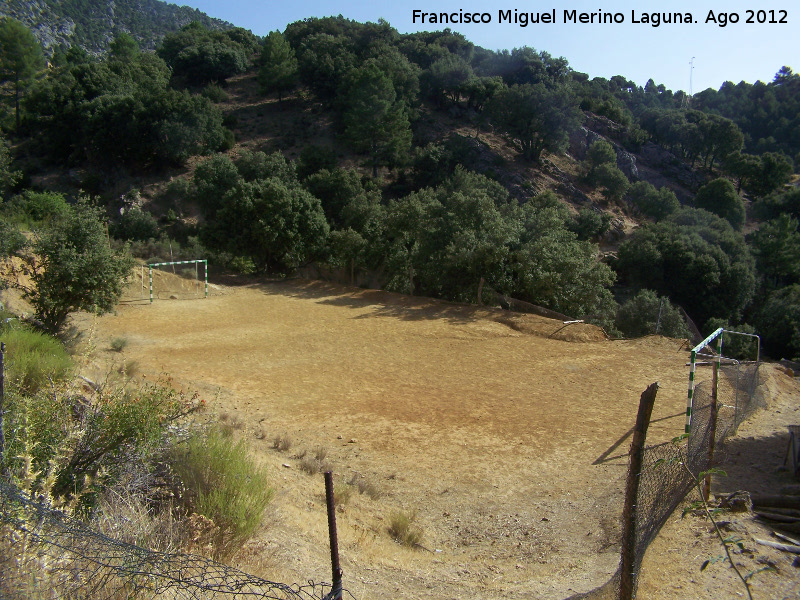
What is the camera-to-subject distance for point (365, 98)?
4391 centimetres

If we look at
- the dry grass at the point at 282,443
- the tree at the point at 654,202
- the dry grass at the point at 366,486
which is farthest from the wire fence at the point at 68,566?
the tree at the point at 654,202

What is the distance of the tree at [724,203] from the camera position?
4794 centimetres

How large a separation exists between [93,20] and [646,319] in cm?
10175

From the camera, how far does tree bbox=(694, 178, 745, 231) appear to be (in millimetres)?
47938

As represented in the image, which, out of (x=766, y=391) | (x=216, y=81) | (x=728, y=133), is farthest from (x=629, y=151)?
(x=766, y=391)

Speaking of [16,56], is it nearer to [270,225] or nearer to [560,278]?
[270,225]

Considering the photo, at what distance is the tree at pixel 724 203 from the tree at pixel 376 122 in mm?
26816

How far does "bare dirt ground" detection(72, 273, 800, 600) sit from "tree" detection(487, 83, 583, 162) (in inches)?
1426

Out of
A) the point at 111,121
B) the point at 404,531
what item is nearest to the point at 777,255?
the point at 404,531

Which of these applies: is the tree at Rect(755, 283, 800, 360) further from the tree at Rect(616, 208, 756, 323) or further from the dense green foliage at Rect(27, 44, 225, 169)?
the dense green foliage at Rect(27, 44, 225, 169)

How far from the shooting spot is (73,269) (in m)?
11.8

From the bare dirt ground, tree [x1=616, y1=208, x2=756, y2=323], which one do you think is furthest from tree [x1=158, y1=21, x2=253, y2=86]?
the bare dirt ground

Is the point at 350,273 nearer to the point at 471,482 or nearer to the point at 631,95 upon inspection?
the point at 471,482

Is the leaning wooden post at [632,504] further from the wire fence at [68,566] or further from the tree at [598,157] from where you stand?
the tree at [598,157]
